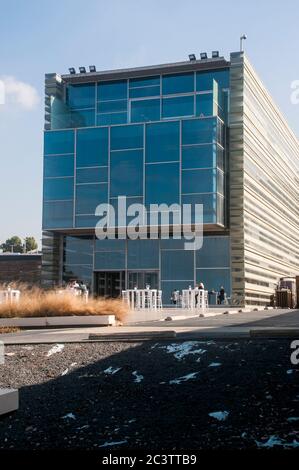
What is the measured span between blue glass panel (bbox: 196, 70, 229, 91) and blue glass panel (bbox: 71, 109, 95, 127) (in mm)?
7157

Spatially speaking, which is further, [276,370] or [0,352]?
[0,352]

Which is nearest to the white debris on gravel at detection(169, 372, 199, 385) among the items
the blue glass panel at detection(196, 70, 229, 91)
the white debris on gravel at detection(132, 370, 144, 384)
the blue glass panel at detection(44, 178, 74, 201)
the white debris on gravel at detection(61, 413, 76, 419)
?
the white debris on gravel at detection(132, 370, 144, 384)

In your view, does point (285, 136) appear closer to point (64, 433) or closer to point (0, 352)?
point (0, 352)

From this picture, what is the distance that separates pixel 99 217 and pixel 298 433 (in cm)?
3336

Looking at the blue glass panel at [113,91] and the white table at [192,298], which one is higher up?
the blue glass panel at [113,91]

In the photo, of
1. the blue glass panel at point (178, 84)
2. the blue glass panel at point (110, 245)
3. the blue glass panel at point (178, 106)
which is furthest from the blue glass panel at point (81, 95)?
the blue glass panel at point (110, 245)

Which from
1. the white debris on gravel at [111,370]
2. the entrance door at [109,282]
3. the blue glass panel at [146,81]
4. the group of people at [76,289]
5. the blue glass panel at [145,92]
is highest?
the blue glass panel at [146,81]

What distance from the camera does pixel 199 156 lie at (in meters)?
37.2

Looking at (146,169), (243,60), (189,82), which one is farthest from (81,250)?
(243,60)

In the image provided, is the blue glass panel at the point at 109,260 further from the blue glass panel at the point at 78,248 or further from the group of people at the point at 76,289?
the group of people at the point at 76,289

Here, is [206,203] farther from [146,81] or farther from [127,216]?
[146,81]

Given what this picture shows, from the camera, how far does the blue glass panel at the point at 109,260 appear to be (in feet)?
131

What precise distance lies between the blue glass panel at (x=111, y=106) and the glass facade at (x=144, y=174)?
4.26ft
